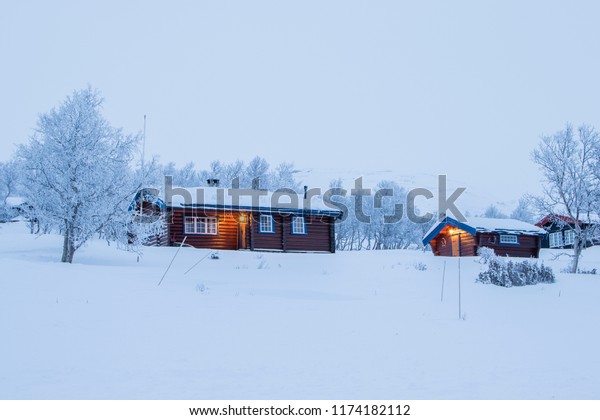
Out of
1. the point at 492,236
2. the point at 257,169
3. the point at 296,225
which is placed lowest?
the point at 492,236

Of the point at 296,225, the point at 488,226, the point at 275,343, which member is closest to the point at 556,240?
the point at 488,226

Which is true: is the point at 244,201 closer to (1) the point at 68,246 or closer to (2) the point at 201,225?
(2) the point at 201,225

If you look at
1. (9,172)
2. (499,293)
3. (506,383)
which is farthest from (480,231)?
(9,172)

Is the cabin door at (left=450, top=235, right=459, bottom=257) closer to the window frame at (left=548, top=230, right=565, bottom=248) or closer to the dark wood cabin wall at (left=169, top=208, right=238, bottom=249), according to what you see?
the window frame at (left=548, top=230, right=565, bottom=248)

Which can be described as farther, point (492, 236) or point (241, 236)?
point (492, 236)

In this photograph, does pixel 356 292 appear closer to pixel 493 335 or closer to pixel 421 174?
pixel 493 335

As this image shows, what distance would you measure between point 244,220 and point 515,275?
17.6m

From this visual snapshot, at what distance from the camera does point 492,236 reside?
32.4 m

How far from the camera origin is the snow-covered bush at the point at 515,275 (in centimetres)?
1264

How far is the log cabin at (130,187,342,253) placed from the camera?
86.0 feet

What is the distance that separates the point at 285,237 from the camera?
2836 cm

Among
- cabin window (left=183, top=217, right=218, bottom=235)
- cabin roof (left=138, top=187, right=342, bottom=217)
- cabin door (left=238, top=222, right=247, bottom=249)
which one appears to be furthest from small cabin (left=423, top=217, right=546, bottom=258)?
cabin window (left=183, top=217, right=218, bottom=235)

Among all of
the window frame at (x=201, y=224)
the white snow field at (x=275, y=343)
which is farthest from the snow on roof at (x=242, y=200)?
the white snow field at (x=275, y=343)

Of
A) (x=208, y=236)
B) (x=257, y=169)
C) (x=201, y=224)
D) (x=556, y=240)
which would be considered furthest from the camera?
(x=257, y=169)
